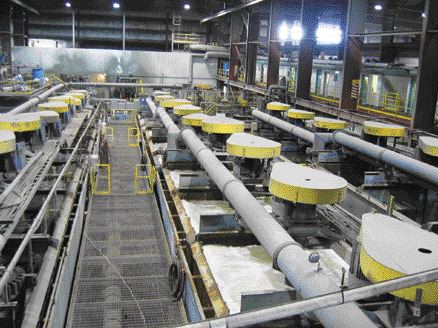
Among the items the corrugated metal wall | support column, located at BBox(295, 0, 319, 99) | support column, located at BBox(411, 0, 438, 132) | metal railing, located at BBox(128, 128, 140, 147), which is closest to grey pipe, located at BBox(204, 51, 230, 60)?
the corrugated metal wall

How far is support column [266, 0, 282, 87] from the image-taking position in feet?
75.7

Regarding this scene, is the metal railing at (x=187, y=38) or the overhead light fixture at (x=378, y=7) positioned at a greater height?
the overhead light fixture at (x=378, y=7)

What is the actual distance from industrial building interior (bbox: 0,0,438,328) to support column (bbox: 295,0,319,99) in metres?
0.06

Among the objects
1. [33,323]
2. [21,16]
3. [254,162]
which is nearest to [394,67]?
[254,162]

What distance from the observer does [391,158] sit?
32.7 ft

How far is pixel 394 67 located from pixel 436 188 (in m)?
10.5

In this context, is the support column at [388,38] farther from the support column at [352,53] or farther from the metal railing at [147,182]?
the metal railing at [147,182]

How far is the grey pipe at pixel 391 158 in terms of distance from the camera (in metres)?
8.91

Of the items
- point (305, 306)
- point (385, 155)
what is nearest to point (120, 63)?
point (385, 155)

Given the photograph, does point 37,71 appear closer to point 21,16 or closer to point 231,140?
point 21,16

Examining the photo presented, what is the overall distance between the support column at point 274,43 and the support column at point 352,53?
678 centimetres

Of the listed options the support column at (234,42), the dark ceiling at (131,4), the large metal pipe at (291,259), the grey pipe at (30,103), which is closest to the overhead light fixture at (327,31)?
the support column at (234,42)

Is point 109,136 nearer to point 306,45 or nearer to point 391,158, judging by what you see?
point 306,45

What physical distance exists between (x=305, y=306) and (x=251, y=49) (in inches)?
995
